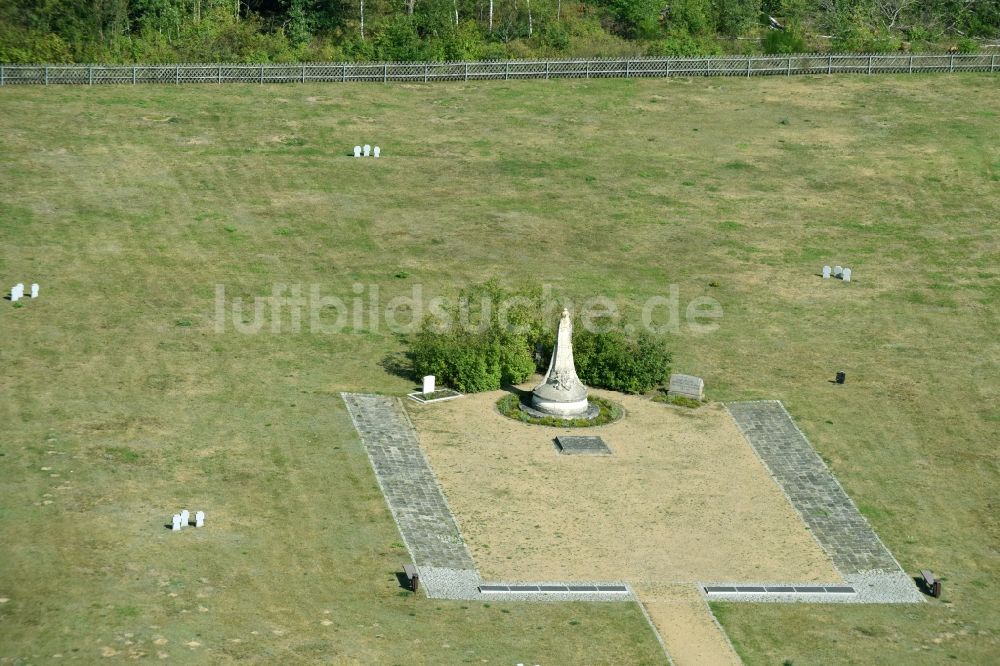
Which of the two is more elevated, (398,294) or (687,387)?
(398,294)

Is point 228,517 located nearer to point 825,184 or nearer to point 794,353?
point 794,353

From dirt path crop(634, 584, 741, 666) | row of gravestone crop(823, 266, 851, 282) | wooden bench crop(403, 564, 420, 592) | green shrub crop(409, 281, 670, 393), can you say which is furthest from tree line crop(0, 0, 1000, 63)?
dirt path crop(634, 584, 741, 666)

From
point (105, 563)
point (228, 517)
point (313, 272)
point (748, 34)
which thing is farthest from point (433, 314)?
point (748, 34)

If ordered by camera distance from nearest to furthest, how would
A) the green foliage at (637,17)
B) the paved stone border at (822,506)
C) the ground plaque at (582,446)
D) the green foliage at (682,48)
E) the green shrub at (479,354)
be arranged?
the paved stone border at (822,506) → the ground plaque at (582,446) → the green shrub at (479,354) → the green foliage at (682,48) → the green foliage at (637,17)

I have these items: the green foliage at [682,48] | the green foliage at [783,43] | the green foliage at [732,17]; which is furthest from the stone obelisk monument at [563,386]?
the green foliage at [732,17]

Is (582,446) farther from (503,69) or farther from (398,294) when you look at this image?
(503,69)

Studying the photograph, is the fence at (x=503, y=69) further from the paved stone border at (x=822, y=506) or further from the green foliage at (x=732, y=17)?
the paved stone border at (x=822, y=506)

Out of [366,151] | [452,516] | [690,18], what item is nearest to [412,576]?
[452,516]
